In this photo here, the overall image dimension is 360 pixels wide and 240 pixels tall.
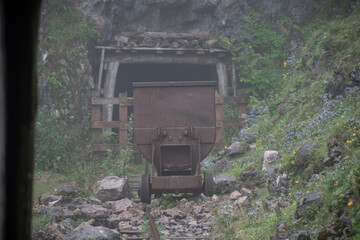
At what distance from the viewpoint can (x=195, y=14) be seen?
633 inches

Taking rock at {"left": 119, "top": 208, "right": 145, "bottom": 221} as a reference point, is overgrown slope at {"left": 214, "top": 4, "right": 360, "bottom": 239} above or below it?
above

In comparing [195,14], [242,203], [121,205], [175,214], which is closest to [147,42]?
[195,14]

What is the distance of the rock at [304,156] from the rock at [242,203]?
38.0 inches

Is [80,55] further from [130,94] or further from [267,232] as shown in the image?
[267,232]

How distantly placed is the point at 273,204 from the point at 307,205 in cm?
114

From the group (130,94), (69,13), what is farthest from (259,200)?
(130,94)

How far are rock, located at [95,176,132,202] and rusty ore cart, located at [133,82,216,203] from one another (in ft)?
3.28

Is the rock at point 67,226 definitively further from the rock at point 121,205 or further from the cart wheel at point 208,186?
the cart wheel at point 208,186

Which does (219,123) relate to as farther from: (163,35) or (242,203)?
(242,203)

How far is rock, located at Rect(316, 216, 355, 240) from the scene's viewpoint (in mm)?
3727

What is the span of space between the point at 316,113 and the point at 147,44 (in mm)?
7325

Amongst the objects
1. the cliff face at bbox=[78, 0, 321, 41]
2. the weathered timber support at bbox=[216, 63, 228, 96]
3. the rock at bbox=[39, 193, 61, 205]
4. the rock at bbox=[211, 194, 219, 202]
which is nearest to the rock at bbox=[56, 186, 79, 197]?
the rock at bbox=[39, 193, 61, 205]

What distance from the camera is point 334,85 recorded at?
30.6 feet

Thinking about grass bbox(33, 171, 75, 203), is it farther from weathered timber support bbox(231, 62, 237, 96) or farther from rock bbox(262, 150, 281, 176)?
weathered timber support bbox(231, 62, 237, 96)
